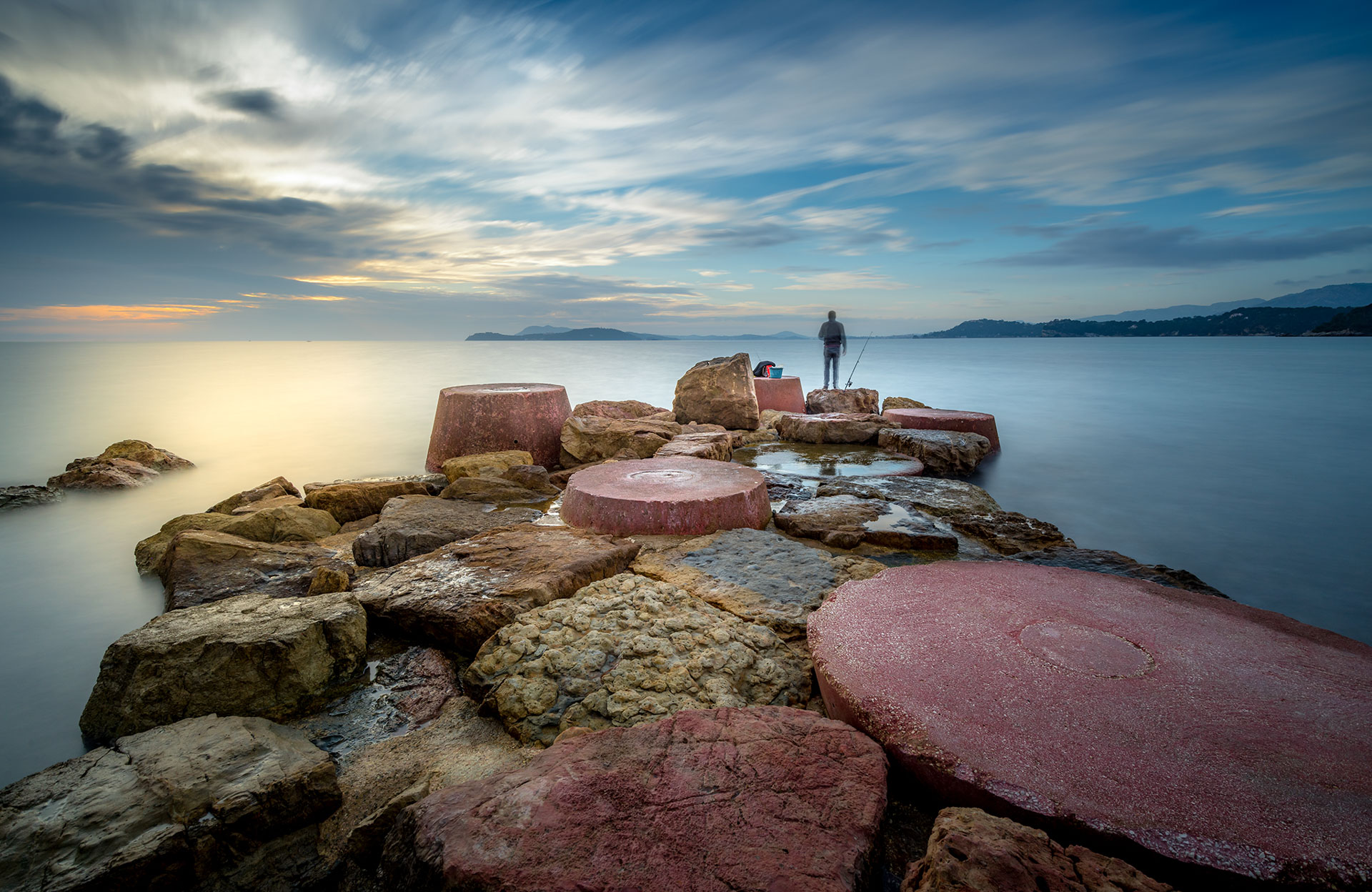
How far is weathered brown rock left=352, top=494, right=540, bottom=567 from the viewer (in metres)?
3.41

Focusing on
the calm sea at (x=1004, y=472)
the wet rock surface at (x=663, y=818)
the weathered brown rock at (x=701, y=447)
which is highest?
the weathered brown rock at (x=701, y=447)

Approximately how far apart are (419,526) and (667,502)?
4.93 feet

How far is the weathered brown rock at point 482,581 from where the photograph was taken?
2.46 m

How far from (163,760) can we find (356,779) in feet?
1.61

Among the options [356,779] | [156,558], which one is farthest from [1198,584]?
[156,558]

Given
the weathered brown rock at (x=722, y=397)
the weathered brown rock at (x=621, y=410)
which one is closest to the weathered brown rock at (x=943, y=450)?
the weathered brown rock at (x=722, y=397)

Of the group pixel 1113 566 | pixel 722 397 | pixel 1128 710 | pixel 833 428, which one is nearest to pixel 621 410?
pixel 722 397

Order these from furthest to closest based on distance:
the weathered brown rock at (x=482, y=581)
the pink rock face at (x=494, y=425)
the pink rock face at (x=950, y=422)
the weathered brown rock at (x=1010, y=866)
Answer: the pink rock face at (x=950, y=422)
the pink rock face at (x=494, y=425)
the weathered brown rock at (x=482, y=581)
the weathered brown rock at (x=1010, y=866)

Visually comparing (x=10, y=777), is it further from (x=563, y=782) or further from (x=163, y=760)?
(x=563, y=782)

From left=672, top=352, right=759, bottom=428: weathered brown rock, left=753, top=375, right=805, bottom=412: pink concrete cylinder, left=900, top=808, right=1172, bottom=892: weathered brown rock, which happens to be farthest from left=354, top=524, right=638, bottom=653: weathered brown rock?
left=753, top=375, right=805, bottom=412: pink concrete cylinder

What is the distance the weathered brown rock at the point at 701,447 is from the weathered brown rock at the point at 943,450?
6.08 ft

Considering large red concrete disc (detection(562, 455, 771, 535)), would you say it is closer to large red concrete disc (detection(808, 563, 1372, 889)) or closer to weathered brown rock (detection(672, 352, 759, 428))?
large red concrete disc (detection(808, 563, 1372, 889))

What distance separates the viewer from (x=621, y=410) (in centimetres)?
872

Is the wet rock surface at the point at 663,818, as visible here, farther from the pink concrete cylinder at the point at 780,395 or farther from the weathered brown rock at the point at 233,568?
the pink concrete cylinder at the point at 780,395
